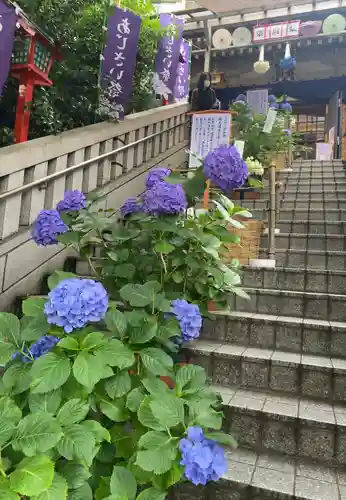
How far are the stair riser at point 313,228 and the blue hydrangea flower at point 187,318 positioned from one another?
280cm

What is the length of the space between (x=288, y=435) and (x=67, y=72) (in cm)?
411

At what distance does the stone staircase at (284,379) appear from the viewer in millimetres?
1706

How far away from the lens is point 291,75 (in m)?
11.2

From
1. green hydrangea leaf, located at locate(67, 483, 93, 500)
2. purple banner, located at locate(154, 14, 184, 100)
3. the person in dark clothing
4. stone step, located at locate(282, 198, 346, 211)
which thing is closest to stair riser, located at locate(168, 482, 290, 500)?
green hydrangea leaf, located at locate(67, 483, 93, 500)

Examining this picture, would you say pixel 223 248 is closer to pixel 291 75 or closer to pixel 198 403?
pixel 198 403

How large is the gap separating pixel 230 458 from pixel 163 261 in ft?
3.52

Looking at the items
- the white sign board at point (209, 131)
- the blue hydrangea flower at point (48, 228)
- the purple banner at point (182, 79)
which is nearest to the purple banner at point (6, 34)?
the blue hydrangea flower at point (48, 228)

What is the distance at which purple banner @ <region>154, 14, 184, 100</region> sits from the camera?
17.6 ft

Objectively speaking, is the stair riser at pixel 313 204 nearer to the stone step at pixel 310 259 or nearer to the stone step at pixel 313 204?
the stone step at pixel 313 204

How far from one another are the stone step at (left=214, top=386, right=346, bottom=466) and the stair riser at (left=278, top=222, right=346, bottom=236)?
2352mm

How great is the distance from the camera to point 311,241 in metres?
3.83

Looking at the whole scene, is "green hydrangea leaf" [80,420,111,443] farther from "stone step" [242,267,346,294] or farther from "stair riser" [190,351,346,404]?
"stone step" [242,267,346,294]

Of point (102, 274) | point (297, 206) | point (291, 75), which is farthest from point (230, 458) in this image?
point (291, 75)

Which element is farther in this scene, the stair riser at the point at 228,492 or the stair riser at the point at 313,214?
the stair riser at the point at 313,214
